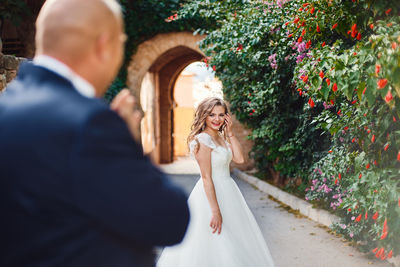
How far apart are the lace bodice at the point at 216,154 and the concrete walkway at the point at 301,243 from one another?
153cm

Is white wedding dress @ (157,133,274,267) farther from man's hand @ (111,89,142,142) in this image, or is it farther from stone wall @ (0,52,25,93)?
stone wall @ (0,52,25,93)

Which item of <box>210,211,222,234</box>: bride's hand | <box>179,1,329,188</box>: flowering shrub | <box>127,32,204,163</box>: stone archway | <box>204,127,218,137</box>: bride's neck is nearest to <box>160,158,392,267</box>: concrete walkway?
<box>179,1,329,188</box>: flowering shrub

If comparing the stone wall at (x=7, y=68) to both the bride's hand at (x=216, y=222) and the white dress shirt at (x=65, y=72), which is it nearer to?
the bride's hand at (x=216, y=222)

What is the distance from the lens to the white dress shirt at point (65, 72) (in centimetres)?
94

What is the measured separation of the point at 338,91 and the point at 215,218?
4.38 ft

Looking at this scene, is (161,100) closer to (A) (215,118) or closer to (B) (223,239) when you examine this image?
(A) (215,118)

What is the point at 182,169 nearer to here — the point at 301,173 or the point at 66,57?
the point at 301,173

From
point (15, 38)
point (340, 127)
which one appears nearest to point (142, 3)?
point (15, 38)

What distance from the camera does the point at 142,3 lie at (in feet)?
33.8

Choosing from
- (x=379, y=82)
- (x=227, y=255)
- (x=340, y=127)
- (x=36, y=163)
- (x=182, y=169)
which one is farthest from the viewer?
(x=182, y=169)

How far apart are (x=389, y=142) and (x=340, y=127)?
2.00ft

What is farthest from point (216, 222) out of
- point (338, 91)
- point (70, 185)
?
point (70, 185)

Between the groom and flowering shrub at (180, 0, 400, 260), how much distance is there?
163 centimetres

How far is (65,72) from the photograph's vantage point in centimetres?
94
